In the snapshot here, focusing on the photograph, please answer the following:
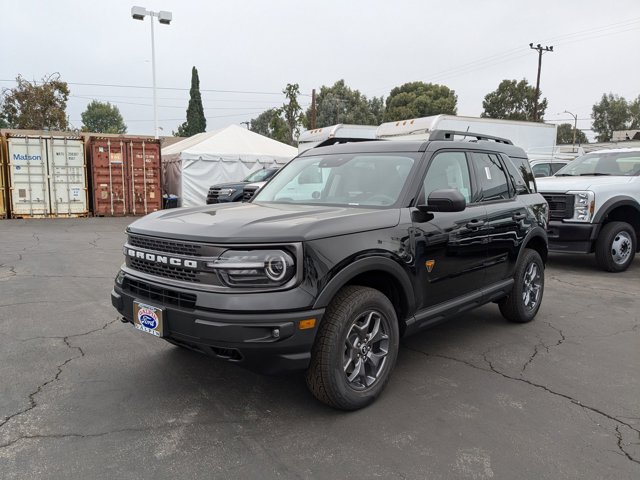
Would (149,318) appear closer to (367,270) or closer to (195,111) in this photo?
(367,270)

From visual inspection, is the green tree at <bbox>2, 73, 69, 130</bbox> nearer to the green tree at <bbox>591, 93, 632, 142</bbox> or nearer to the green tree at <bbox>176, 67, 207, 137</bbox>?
the green tree at <bbox>176, 67, 207, 137</bbox>

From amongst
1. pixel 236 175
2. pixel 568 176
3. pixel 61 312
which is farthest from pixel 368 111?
pixel 61 312

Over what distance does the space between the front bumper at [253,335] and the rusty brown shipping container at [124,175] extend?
52.4 ft

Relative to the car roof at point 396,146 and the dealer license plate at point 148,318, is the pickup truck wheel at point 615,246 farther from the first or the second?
the dealer license plate at point 148,318

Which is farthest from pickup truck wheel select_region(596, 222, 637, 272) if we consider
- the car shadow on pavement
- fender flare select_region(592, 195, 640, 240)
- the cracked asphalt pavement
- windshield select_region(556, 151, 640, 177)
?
the car shadow on pavement

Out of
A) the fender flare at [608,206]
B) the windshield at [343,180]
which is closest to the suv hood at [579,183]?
the fender flare at [608,206]

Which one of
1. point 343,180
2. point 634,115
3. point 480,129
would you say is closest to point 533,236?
point 343,180

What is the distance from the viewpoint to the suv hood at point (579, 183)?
7840 millimetres

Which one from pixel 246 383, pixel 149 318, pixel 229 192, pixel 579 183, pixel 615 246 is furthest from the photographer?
pixel 229 192

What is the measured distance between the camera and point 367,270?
3.08m

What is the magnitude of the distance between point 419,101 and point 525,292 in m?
47.5

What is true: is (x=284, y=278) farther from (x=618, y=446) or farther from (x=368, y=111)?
(x=368, y=111)

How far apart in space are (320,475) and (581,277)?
265 inches

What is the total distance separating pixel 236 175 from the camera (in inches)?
789
